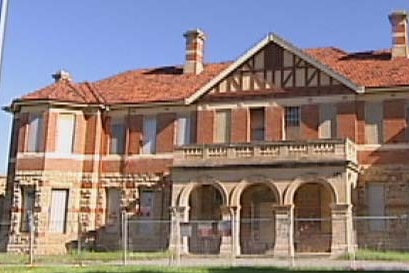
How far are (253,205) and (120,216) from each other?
7.24 meters

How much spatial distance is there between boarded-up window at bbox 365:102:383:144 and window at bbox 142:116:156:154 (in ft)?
36.9

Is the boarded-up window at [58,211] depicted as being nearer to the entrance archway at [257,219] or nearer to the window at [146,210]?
the window at [146,210]

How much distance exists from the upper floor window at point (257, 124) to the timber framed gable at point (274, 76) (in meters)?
0.94

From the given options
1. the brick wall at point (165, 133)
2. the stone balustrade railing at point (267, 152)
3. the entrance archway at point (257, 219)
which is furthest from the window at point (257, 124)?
the brick wall at point (165, 133)

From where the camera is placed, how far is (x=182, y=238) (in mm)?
30578

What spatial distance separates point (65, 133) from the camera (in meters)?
35.8

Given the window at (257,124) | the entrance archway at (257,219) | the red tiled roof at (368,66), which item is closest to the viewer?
the entrance archway at (257,219)

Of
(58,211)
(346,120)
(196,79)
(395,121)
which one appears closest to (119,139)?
(58,211)

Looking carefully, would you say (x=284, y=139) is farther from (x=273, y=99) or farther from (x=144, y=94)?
(x=144, y=94)

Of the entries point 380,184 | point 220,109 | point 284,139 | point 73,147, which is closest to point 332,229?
point 380,184

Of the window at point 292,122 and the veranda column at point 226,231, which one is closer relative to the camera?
the veranda column at point 226,231

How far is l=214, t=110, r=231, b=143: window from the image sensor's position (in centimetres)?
3444

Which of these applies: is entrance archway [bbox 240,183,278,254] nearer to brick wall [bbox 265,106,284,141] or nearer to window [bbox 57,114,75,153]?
brick wall [bbox 265,106,284,141]

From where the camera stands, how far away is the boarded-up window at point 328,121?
1273 inches
